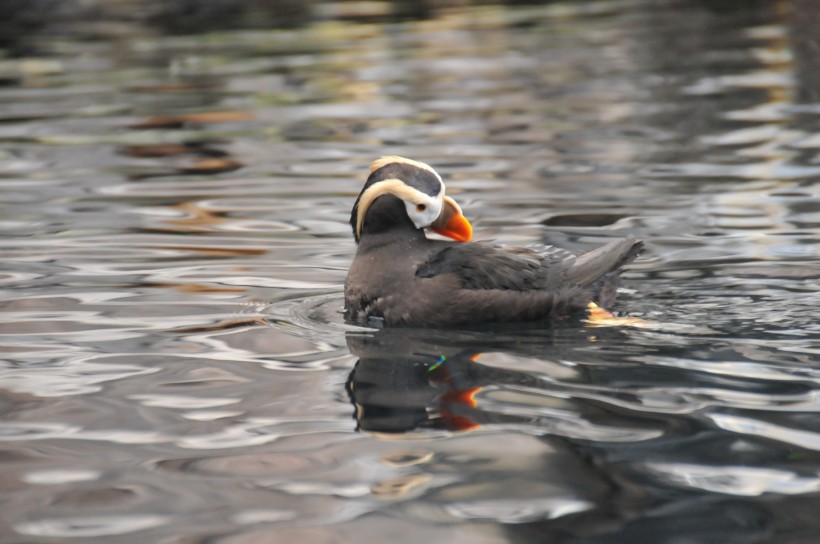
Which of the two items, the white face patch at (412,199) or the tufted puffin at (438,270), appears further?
the white face patch at (412,199)

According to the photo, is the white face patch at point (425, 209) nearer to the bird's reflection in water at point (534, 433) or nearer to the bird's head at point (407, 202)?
the bird's head at point (407, 202)

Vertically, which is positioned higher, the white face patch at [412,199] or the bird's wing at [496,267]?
the white face patch at [412,199]

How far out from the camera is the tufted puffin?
6660 millimetres

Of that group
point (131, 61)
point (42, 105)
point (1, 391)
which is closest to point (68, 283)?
point (1, 391)

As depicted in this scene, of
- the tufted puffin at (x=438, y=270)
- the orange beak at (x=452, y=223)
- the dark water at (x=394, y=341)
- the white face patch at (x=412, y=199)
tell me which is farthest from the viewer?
the orange beak at (x=452, y=223)

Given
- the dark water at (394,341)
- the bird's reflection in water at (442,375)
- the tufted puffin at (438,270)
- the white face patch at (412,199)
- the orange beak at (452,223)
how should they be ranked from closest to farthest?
1. the dark water at (394,341)
2. the bird's reflection in water at (442,375)
3. the tufted puffin at (438,270)
4. the white face patch at (412,199)
5. the orange beak at (452,223)

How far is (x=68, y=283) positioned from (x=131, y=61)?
14.3m

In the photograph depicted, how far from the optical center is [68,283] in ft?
26.3

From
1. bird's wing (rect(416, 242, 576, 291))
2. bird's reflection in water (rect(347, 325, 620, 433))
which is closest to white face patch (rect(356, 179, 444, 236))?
bird's wing (rect(416, 242, 576, 291))

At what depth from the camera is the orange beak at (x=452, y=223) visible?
6945 mm

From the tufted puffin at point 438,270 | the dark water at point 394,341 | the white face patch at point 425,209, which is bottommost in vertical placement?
the dark water at point 394,341

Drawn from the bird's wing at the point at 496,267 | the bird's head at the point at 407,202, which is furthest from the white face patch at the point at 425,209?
the bird's wing at the point at 496,267

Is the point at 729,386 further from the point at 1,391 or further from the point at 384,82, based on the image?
the point at 384,82

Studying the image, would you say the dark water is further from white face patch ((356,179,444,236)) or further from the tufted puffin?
white face patch ((356,179,444,236))
